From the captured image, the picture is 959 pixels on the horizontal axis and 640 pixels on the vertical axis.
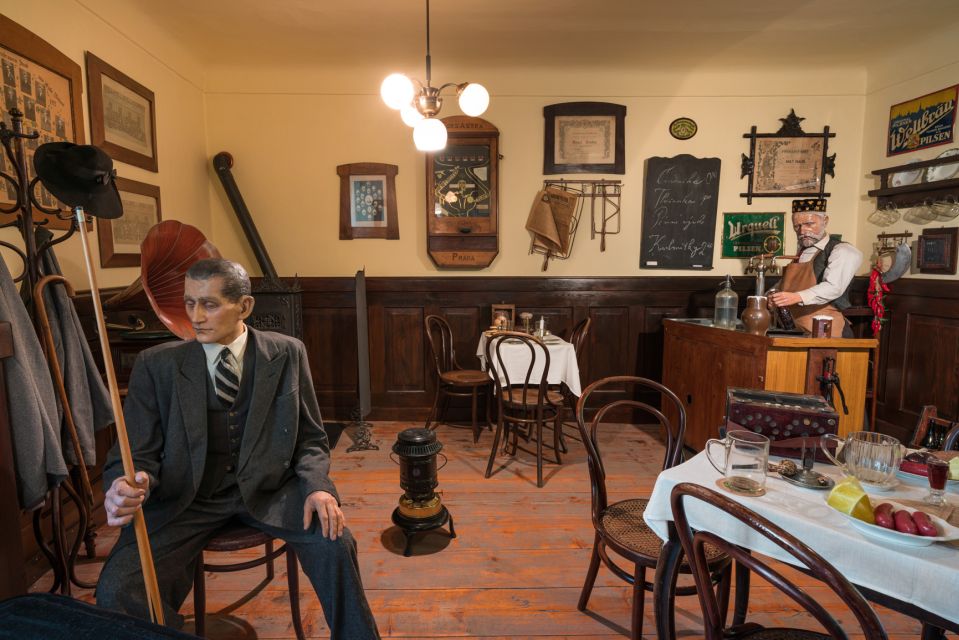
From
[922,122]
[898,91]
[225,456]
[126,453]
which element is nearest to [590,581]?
[225,456]

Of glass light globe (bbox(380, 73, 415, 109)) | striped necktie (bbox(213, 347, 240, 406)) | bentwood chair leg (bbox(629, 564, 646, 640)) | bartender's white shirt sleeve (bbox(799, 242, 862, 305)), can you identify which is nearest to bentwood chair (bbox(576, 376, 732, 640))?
bentwood chair leg (bbox(629, 564, 646, 640))

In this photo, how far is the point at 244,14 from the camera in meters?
3.21

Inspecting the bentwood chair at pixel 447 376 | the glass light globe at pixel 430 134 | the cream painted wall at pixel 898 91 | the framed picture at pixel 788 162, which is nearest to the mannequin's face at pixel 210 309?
the glass light globe at pixel 430 134

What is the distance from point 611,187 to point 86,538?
4.24 metres

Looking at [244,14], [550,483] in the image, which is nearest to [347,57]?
[244,14]

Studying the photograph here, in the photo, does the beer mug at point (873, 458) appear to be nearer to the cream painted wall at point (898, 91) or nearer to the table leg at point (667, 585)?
the table leg at point (667, 585)

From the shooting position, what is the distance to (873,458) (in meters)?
1.30

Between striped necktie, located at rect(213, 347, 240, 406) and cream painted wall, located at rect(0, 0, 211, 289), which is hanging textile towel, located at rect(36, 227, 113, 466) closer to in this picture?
cream painted wall, located at rect(0, 0, 211, 289)

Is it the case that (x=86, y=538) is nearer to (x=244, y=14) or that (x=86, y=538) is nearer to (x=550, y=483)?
(x=550, y=483)

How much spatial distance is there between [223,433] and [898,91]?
5257 mm

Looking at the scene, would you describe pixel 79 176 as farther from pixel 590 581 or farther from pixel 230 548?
pixel 590 581

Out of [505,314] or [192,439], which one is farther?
[505,314]

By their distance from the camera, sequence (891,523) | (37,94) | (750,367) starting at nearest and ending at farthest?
(891,523) → (37,94) → (750,367)

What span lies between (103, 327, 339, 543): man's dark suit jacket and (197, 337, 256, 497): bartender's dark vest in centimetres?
A: 3
